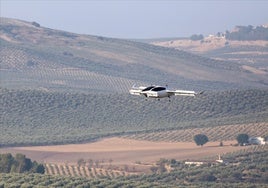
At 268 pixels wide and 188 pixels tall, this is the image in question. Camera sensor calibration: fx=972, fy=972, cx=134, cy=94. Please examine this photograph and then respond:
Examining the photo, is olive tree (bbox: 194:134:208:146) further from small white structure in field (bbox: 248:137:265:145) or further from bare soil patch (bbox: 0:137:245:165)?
small white structure in field (bbox: 248:137:265:145)

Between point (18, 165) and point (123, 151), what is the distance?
28.9 metres

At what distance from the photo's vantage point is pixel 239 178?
124m

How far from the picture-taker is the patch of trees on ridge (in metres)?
129

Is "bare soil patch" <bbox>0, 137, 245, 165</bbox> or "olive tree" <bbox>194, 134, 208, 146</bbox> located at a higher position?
"olive tree" <bbox>194, 134, 208, 146</bbox>

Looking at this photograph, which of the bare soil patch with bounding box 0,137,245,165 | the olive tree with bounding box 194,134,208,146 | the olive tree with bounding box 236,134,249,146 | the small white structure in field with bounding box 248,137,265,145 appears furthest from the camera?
the olive tree with bounding box 194,134,208,146

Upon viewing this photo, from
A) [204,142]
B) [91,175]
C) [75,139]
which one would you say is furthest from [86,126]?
[91,175]

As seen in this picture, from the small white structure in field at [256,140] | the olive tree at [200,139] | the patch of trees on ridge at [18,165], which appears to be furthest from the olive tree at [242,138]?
the patch of trees on ridge at [18,165]

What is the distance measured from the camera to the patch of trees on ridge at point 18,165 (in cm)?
12925

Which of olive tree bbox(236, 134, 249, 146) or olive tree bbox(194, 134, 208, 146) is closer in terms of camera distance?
olive tree bbox(236, 134, 249, 146)

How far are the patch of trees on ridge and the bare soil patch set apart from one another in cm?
1498

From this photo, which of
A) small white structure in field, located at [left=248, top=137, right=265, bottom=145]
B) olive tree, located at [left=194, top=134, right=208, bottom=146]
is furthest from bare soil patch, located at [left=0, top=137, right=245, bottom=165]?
small white structure in field, located at [left=248, top=137, right=265, bottom=145]

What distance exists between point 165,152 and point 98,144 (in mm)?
16285

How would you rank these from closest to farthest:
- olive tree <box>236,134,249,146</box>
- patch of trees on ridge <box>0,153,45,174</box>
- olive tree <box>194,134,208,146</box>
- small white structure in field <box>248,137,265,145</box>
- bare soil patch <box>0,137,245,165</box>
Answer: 1. patch of trees on ridge <box>0,153,45,174</box>
2. bare soil patch <box>0,137,245,165</box>
3. olive tree <box>236,134,249,146</box>
4. small white structure in field <box>248,137,265,145</box>
5. olive tree <box>194,134,208,146</box>

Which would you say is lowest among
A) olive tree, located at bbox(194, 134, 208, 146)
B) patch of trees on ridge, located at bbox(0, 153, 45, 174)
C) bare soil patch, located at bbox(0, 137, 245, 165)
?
patch of trees on ridge, located at bbox(0, 153, 45, 174)
